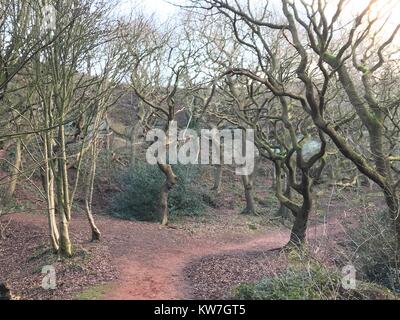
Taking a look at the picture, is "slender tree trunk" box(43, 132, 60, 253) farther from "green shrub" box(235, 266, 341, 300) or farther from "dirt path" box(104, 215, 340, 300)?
"green shrub" box(235, 266, 341, 300)

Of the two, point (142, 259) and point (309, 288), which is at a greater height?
point (309, 288)

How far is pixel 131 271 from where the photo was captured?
8.61 metres

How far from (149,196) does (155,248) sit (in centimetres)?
481

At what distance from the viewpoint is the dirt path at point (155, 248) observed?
745cm

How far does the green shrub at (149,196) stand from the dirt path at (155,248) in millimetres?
1041

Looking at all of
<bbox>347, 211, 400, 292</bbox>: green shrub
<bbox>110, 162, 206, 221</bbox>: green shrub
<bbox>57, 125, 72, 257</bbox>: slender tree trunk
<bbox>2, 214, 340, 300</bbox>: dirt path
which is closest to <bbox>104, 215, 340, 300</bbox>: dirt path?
<bbox>2, 214, 340, 300</bbox>: dirt path

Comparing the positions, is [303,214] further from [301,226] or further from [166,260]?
[166,260]

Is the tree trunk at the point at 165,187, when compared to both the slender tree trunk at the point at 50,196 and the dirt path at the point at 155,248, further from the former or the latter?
the slender tree trunk at the point at 50,196

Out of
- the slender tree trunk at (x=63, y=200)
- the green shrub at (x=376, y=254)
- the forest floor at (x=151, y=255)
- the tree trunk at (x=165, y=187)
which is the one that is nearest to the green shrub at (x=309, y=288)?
the forest floor at (x=151, y=255)

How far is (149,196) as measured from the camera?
15656 mm

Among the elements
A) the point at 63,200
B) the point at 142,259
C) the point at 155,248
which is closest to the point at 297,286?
the point at 142,259

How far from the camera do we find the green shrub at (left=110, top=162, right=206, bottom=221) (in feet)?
51.4

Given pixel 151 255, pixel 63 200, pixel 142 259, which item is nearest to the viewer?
pixel 63 200
